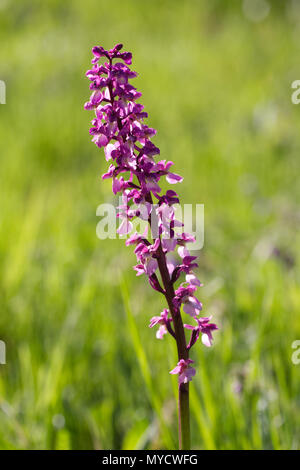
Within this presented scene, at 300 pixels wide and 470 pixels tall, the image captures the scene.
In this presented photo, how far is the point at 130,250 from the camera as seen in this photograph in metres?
3.40

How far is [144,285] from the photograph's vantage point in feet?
9.38

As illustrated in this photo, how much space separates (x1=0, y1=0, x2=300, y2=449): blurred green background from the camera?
5.44 feet

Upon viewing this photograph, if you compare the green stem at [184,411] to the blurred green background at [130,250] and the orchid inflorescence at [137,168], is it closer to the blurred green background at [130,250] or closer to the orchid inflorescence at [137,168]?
the orchid inflorescence at [137,168]

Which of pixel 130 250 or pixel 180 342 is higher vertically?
pixel 130 250

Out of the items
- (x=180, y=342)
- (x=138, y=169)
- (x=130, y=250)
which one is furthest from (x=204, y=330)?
(x=130, y=250)

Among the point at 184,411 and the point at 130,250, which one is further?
the point at 130,250

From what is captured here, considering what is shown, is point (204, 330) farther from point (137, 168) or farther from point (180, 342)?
point (137, 168)

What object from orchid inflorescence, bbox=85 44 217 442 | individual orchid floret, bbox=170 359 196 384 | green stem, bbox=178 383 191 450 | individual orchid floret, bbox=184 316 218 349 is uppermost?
orchid inflorescence, bbox=85 44 217 442

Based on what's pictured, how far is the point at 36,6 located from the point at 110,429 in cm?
858

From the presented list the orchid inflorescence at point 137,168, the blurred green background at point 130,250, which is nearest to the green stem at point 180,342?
the orchid inflorescence at point 137,168

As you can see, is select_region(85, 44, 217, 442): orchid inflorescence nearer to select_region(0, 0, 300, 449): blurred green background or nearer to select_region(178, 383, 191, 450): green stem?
select_region(178, 383, 191, 450): green stem

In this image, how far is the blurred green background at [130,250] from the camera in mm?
1659

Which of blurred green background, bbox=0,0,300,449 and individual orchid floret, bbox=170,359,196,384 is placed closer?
individual orchid floret, bbox=170,359,196,384

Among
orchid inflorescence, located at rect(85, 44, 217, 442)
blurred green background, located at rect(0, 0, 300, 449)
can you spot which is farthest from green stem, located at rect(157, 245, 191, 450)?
blurred green background, located at rect(0, 0, 300, 449)
